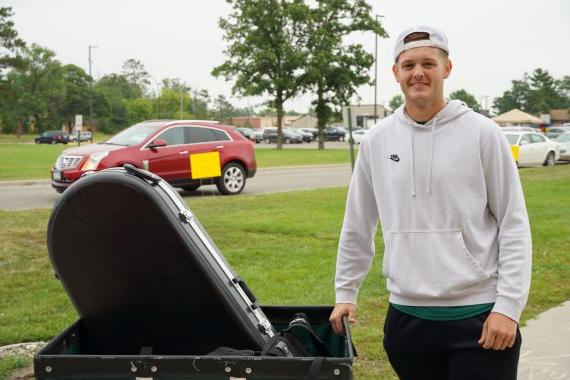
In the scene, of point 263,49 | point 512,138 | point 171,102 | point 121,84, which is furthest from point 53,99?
point 512,138

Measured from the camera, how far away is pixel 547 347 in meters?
4.49

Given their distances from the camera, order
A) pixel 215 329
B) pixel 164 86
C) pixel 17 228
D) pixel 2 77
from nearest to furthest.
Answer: pixel 215 329
pixel 17 228
pixel 2 77
pixel 164 86

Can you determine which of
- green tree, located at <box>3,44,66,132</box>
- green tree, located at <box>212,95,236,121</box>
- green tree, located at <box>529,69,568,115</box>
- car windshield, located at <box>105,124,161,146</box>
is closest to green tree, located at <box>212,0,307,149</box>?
car windshield, located at <box>105,124,161,146</box>

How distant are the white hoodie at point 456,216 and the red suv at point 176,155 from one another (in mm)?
10877

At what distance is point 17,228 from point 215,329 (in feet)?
24.7

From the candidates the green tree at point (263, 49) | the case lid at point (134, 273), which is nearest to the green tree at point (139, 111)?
the green tree at point (263, 49)

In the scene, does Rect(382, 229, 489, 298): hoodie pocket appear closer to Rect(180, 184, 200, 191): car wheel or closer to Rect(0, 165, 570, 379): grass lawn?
Rect(0, 165, 570, 379): grass lawn

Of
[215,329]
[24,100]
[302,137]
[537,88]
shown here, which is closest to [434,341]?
[215,329]

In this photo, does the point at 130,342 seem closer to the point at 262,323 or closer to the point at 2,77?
the point at 262,323

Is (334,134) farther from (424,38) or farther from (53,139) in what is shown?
(424,38)

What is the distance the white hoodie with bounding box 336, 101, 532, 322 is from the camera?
2.16m

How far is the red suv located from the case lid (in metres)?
10.4

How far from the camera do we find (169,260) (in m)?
2.29

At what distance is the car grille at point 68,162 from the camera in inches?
507
